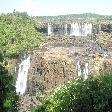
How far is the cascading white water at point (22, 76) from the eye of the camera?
61256 mm

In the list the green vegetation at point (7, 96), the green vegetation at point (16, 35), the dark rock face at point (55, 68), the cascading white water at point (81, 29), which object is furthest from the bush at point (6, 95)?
the cascading white water at point (81, 29)

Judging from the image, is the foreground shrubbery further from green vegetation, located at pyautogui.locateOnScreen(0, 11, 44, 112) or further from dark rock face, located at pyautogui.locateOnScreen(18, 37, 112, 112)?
green vegetation, located at pyautogui.locateOnScreen(0, 11, 44, 112)

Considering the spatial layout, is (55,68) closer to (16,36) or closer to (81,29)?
(16,36)

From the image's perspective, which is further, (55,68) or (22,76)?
(22,76)

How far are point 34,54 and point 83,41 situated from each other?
18.4 meters

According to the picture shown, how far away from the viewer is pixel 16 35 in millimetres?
85938

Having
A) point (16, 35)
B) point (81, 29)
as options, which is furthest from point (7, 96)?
point (81, 29)

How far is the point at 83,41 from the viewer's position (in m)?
81.2

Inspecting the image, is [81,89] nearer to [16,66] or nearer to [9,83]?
[9,83]

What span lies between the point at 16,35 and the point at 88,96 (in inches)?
2428

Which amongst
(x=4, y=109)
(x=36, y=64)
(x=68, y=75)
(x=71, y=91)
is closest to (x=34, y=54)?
(x=36, y=64)

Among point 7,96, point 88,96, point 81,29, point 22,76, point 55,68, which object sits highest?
point 81,29

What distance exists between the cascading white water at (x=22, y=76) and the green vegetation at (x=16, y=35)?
7.24 meters

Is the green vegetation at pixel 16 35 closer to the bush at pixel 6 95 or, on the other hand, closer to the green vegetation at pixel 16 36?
the green vegetation at pixel 16 36
